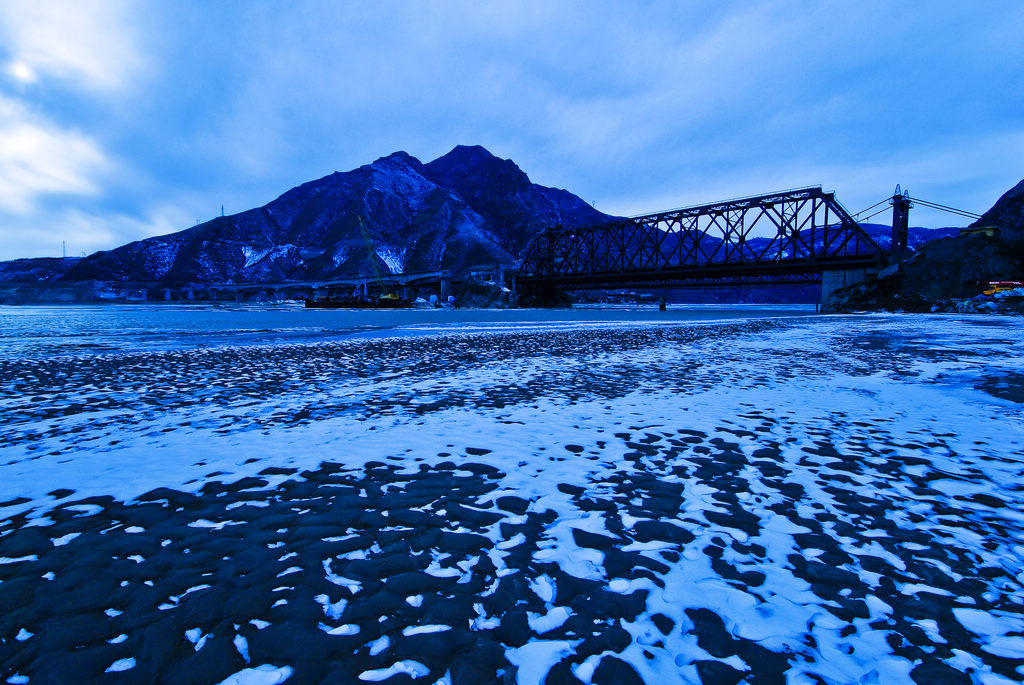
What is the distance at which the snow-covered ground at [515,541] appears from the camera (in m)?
2.48

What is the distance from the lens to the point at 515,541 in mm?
3723

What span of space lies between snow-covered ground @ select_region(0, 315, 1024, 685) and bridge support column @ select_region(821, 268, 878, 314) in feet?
199

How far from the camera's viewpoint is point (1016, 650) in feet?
8.16

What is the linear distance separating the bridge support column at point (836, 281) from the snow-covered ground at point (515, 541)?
60725 mm

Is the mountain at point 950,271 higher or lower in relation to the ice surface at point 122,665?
higher

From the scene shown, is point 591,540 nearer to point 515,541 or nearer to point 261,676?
point 515,541

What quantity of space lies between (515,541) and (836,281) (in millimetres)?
71565

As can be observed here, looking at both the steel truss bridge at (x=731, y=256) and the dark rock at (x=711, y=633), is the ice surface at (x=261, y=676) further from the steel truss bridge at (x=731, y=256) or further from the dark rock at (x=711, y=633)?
the steel truss bridge at (x=731, y=256)

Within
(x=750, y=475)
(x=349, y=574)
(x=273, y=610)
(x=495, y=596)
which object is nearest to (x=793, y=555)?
(x=750, y=475)

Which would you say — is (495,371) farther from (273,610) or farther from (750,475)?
(273,610)

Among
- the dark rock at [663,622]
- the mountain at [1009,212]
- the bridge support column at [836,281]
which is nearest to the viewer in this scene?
the dark rock at [663,622]

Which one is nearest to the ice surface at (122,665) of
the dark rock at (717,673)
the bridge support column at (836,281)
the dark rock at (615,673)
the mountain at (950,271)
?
the dark rock at (615,673)

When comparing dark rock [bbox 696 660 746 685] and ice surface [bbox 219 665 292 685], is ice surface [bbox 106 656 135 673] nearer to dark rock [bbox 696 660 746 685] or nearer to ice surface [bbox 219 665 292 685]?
ice surface [bbox 219 665 292 685]

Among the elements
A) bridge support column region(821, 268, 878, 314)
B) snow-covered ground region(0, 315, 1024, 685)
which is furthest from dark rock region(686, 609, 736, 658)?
bridge support column region(821, 268, 878, 314)
